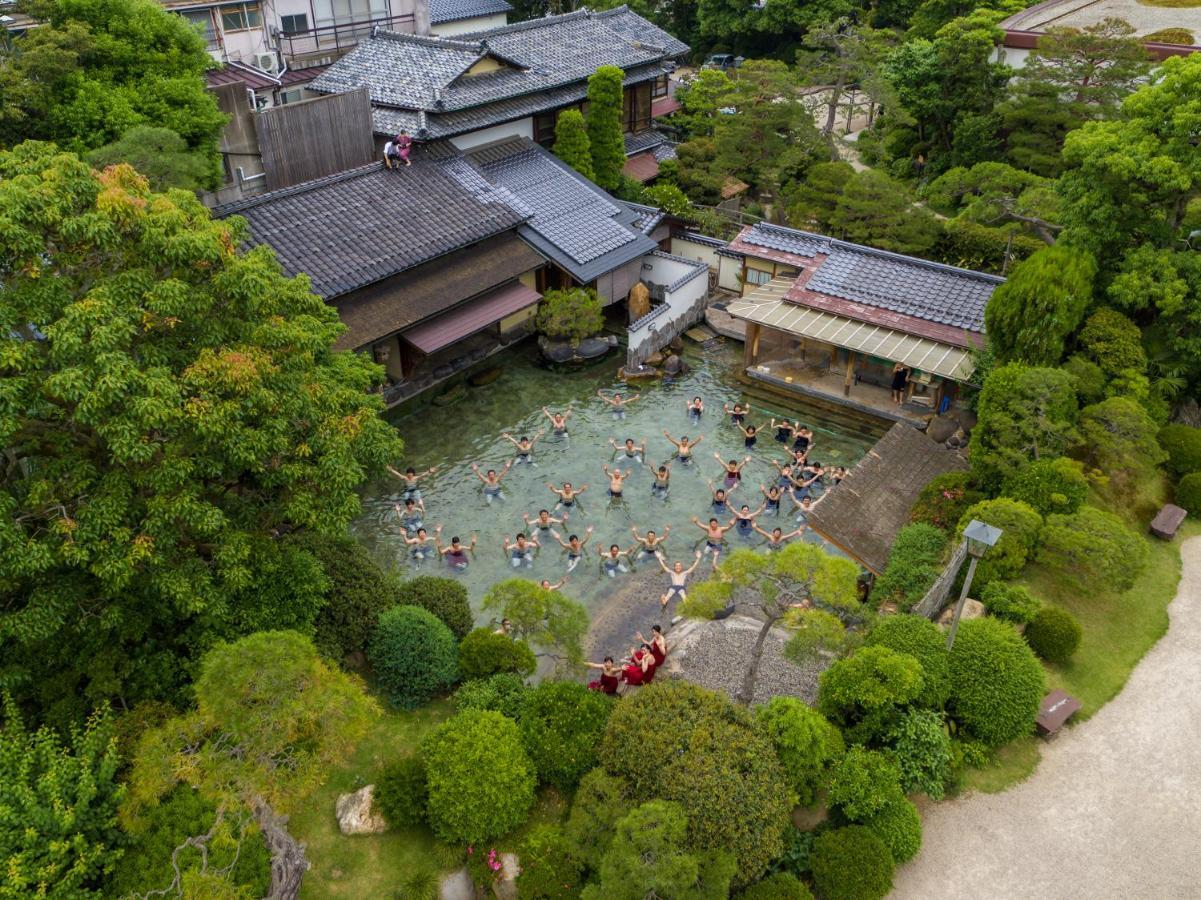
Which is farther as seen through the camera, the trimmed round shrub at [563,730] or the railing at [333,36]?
the railing at [333,36]

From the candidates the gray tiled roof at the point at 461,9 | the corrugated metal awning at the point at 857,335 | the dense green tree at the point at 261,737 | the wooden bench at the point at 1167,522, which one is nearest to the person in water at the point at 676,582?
the dense green tree at the point at 261,737

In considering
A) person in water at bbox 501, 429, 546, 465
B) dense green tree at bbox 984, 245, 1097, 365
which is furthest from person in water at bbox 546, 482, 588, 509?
dense green tree at bbox 984, 245, 1097, 365

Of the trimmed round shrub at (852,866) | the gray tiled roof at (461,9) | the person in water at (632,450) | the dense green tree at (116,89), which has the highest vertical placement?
the dense green tree at (116,89)

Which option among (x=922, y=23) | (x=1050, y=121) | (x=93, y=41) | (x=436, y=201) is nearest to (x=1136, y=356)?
(x=1050, y=121)

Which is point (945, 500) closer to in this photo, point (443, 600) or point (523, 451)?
point (523, 451)

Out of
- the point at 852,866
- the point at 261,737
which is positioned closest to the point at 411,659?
the point at 261,737

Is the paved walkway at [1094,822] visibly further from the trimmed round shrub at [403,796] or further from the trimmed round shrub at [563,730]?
the trimmed round shrub at [403,796]
